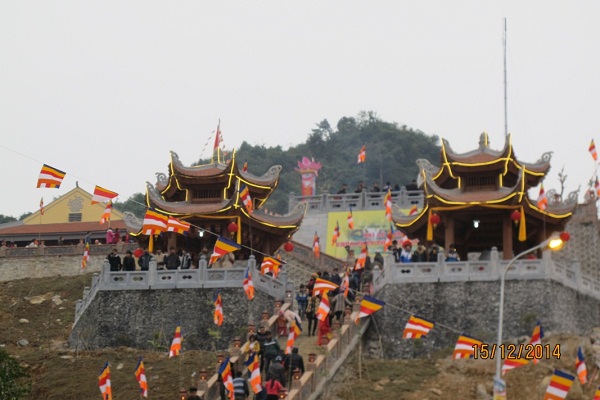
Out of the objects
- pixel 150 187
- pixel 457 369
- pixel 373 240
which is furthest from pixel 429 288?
pixel 373 240

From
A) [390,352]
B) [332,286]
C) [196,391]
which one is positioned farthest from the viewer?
[390,352]

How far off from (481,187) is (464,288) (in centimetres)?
566

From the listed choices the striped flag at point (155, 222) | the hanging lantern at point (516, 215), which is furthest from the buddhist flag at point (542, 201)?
the striped flag at point (155, 222)

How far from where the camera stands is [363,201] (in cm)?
6322

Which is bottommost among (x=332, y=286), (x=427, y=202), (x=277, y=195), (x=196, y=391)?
(x=196, y=391)

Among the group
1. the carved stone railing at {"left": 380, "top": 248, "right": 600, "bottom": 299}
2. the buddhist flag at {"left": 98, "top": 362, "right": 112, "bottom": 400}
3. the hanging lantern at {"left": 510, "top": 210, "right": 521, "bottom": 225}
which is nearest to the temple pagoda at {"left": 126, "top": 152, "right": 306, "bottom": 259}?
the carved stone railing at {"left": 380, "top": 248, "right": 600, "bottom": 299}

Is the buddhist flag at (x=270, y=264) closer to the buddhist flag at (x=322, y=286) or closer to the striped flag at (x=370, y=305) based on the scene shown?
the buddhist flag at (x=322, y=286)

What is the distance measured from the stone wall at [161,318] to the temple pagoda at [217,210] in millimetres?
4130

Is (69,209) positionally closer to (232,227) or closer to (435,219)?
(232,227)

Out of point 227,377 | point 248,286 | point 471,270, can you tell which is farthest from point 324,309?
point 471,270

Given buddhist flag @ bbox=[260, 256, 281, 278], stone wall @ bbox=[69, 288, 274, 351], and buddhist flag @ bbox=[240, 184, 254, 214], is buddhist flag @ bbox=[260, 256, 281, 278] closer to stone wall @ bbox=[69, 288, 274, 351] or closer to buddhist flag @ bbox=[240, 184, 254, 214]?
stone wall @ bbox=[69, 288, 274, 351]

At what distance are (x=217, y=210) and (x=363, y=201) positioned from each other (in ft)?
48.2

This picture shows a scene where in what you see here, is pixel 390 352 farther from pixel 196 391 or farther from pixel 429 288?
pixel 196 391

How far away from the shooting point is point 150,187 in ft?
169
